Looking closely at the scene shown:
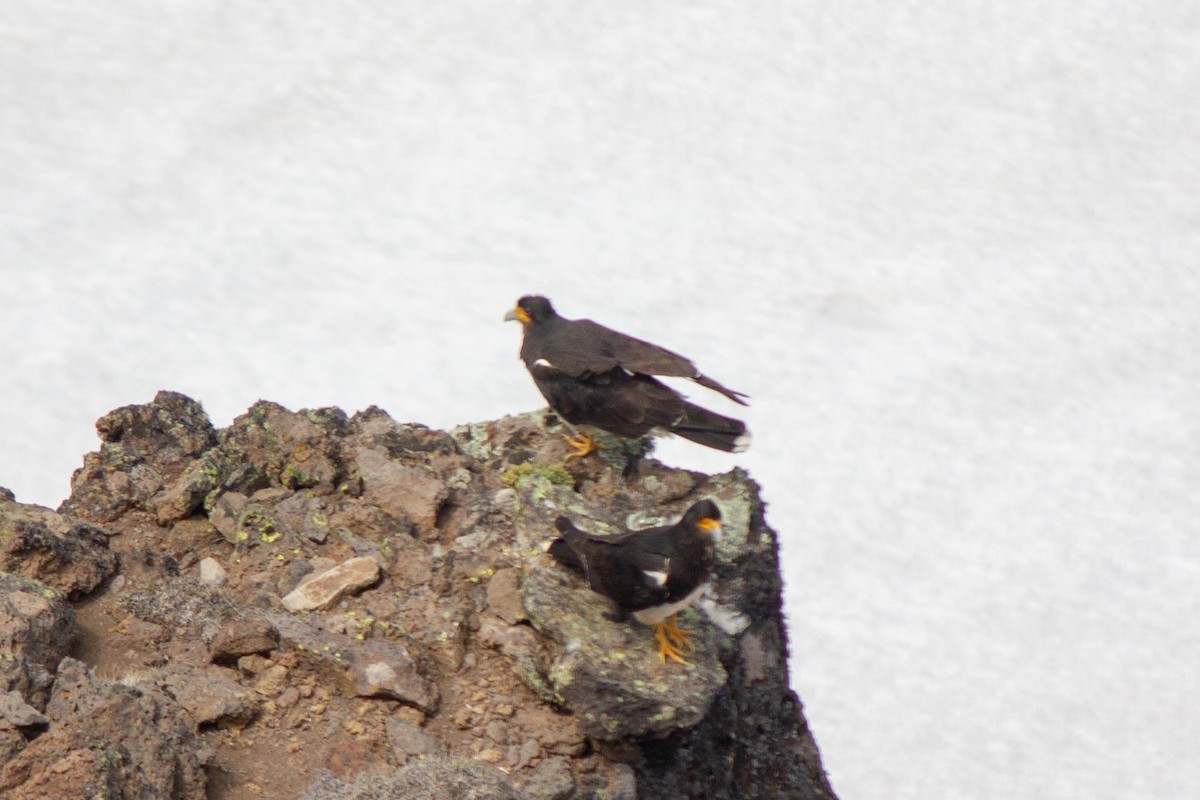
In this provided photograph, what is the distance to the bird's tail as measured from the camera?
7871mm

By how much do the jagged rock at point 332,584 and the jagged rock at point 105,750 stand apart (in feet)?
3.59

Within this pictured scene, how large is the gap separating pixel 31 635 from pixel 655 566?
2.82m

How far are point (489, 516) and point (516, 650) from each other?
108 cm

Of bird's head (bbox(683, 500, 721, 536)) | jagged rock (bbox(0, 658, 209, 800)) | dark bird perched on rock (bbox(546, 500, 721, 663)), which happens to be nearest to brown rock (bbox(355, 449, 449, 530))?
dark bird perched on rock (bbox(546, 500, 721, 663))

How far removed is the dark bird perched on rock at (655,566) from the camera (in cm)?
661

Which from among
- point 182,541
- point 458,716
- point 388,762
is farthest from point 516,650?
point 182,541

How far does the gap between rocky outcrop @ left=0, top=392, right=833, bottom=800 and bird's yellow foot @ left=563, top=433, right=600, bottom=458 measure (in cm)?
6

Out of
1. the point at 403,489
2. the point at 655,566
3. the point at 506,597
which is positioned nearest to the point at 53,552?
the point at 403,489

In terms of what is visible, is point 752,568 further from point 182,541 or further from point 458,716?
point 182,541

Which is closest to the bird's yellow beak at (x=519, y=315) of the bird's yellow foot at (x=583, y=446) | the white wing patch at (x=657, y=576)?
the bird's yellow foot at (x=583, y=446)

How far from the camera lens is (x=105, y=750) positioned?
18.1ft

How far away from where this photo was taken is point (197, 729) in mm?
6238

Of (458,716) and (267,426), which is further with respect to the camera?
(267,426)

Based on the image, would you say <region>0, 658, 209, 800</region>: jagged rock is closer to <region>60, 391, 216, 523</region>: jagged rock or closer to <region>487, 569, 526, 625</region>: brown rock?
<region>487, 569, 526, 625</region>: brown rock
